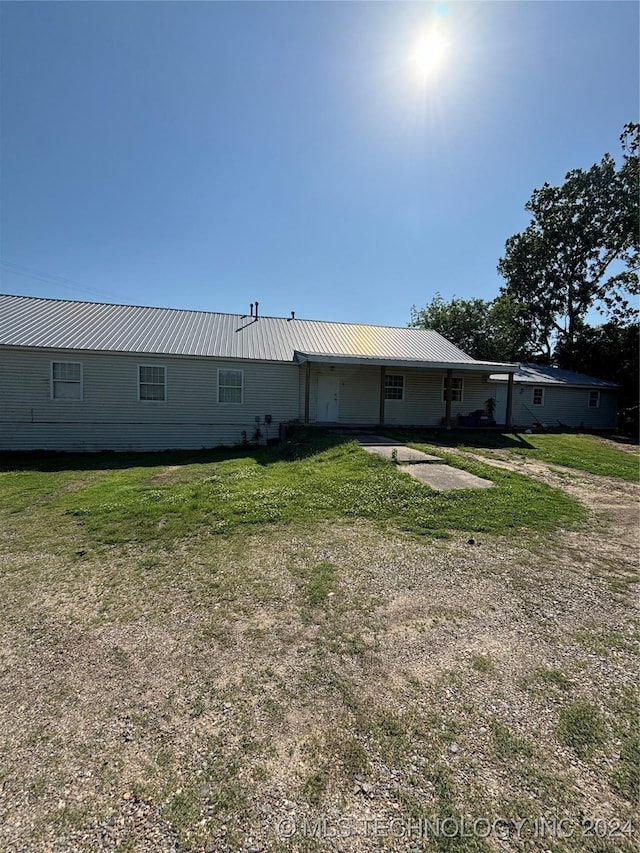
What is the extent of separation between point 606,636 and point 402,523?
2.70 m

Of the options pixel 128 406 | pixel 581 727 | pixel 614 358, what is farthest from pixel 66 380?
pixel 614 358

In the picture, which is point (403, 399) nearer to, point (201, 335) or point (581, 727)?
point (201, 335)

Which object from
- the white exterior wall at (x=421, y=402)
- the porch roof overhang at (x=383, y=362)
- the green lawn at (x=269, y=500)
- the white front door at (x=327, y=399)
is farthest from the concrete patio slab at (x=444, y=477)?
the white exterior wall at (x=421, y=402)

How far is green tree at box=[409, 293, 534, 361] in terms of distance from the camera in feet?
87.6

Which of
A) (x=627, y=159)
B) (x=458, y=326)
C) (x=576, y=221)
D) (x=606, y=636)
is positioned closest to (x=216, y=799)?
(x=606, y=636)

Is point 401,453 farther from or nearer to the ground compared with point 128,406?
nearer to the ground

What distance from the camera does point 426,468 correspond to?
8.09m

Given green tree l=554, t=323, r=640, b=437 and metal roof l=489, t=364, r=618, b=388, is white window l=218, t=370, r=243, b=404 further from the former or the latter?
green tree l=554, t=323, r=640, b=437

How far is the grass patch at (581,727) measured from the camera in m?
2.02

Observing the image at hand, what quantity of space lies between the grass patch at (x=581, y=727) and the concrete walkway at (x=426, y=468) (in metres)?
4.39

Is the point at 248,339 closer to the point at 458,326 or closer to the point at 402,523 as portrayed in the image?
the point at 402,523

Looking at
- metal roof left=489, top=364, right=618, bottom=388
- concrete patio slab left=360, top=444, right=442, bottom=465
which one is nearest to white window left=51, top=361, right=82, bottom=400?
concrete patio slab left=360, top=444, right=442, bottom=465

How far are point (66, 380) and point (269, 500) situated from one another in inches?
369

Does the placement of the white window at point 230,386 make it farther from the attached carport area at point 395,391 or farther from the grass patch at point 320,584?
the grass patch at point 320,584
